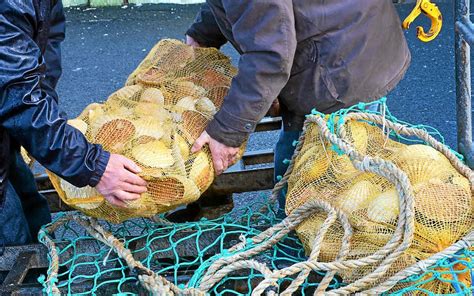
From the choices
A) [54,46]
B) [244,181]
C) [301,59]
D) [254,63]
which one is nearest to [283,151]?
[244,181]

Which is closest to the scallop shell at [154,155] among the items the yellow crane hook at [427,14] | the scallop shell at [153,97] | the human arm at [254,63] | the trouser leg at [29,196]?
the human arm at [254,63]

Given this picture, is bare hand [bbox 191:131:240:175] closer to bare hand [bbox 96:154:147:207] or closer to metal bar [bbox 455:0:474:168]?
bare hand [bbox 96:154:147:207]

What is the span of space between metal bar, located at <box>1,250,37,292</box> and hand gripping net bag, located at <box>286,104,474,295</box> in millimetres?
750

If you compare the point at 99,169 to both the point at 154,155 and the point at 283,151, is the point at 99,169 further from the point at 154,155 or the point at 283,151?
the point at 283,151

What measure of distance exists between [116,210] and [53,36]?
0.85 m

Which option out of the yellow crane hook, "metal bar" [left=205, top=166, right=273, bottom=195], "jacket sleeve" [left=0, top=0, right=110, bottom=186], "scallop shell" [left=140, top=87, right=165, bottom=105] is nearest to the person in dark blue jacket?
"jacket sleeve" [left=0, top=0, right=110, bottom=186]

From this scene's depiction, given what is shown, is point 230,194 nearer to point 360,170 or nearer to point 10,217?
point 10,217

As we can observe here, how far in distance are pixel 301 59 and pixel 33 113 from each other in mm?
775

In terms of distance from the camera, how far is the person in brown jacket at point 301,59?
172 centimetres

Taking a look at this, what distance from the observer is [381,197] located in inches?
61.2

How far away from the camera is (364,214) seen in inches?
61.4

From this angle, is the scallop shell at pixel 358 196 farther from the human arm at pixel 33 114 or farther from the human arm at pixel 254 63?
the human arm at pixel 33 114

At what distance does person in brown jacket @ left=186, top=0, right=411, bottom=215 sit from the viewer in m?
1.72

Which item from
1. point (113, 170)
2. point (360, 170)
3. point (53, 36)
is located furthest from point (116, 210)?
point (53, 36)
